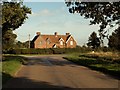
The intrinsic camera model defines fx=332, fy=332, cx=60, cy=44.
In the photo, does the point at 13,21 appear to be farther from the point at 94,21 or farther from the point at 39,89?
the point at 39,89

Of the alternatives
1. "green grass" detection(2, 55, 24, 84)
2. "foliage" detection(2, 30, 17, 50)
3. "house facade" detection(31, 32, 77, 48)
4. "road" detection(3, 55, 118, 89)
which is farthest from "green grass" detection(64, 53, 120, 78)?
"house facade" detection(31, 32, 77, 48)

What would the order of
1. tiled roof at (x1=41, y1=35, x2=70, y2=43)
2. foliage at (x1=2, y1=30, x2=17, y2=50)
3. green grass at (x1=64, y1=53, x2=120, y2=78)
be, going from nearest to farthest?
green grass at (x1=64, y1=53, x2=120, y2=78) → foliage at (x1=2, y1=30, x2=17, y2=50) → tiled roof at (x1=41, y1=35, x2=70, y2=43)

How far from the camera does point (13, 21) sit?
37156 mm

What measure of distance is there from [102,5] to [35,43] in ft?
296

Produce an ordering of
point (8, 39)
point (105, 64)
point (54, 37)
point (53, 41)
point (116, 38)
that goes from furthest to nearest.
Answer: point (54, 37) < point (53, 41) < point (8, 39) < point (116, 38) < point (105, 64)

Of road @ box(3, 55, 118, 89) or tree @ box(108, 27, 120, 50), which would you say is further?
tree @ box(108, 27, 120, 50)

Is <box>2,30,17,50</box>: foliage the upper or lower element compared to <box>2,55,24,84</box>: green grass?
upper

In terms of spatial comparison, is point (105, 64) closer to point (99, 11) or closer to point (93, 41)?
point (99, 11)

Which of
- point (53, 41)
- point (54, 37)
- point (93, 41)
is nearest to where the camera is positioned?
point (93, 41)

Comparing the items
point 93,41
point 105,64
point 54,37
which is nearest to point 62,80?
point 105,64

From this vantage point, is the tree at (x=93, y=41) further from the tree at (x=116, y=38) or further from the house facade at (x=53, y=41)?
the tree at (x=116, y=38)

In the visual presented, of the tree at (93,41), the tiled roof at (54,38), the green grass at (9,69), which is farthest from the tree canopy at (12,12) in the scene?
A: the tiled roof at (54,38)

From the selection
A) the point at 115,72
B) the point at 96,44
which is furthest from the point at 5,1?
the point at 96,44

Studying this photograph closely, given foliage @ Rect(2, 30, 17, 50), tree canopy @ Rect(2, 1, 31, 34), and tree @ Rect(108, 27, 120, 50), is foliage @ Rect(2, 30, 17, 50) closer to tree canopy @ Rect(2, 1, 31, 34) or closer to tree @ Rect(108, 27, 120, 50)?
tree canopy @ Rect(2, 1, 31, 34)
